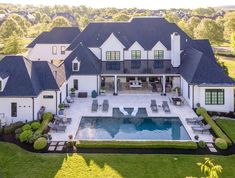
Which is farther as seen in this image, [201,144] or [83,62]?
[83,62]

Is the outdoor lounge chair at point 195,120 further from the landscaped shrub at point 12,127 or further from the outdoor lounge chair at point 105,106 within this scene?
the landscaped shrub at point 12,127

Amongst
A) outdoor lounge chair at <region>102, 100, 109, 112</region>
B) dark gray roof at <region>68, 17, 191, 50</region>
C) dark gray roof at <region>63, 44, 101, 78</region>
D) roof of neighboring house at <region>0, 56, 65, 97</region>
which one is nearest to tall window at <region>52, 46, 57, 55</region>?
dark gray roof at <region>68, 17, 191, 50</region>

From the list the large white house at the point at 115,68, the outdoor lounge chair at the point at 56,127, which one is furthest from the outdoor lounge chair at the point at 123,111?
the outdoor lounge chair at the point at 56,127

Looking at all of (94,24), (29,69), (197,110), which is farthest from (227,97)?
(94,24)

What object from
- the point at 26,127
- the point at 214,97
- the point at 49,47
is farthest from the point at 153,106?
the point at 49,47

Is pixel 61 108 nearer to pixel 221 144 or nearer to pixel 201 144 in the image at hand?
pixel 201 144

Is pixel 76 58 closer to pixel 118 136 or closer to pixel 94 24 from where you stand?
pixel 94 24
